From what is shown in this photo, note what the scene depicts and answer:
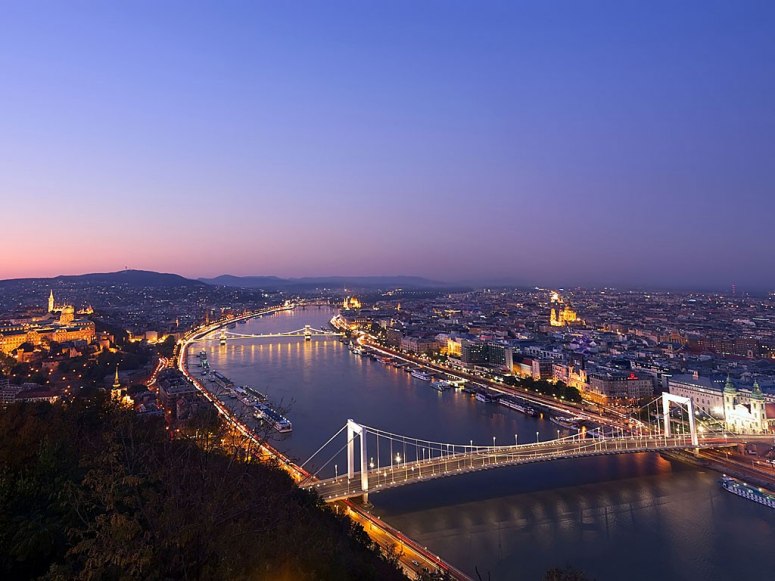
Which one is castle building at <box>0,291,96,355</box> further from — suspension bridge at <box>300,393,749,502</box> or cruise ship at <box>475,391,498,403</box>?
suspension bridge at <box>300,393,749,502</box>

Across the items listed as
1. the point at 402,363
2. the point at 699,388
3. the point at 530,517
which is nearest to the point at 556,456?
the point at 530,517

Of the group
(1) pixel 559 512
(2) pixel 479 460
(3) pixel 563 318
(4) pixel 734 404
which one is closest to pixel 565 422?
(4) pixel 734 404

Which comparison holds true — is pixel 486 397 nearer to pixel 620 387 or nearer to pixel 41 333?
pixel 620 387

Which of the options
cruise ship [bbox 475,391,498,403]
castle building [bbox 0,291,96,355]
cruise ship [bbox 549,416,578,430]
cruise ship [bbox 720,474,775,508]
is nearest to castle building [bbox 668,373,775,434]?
cruise ship [bbox 549,416,578,430]

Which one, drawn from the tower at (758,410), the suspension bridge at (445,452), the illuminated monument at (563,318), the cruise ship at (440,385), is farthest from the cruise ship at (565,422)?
the illuminated monument at (563,318)

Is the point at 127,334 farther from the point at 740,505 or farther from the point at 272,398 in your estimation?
the point at 740,505
